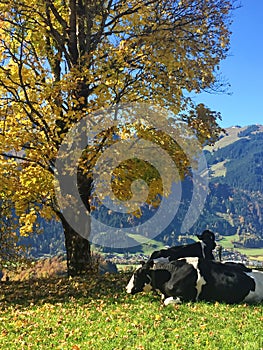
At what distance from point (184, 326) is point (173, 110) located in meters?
10.7

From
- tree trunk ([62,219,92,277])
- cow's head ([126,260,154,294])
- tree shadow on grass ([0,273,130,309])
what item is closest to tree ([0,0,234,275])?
tree trunk ([62,219,92,277])

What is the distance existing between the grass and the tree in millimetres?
5591

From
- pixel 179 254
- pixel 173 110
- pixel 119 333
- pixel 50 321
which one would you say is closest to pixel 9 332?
pixel 50 321

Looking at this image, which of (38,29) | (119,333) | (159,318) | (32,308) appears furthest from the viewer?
(38,29)

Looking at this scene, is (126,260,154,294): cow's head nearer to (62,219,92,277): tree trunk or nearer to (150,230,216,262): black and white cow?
(150,230,216,262): black and white cow

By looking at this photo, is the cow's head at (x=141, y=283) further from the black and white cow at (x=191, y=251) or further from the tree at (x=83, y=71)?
the tree at (x=83, y=71)

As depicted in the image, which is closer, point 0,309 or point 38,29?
point 0,309

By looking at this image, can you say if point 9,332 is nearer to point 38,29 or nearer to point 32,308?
point 32,308

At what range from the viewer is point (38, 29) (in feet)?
61.4

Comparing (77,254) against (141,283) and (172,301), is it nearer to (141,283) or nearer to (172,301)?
(141,283)

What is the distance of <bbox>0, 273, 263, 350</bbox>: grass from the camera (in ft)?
28.1

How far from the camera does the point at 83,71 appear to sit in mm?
16609

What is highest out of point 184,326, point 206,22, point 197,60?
point 206,22

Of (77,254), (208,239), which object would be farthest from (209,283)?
(77,254)
